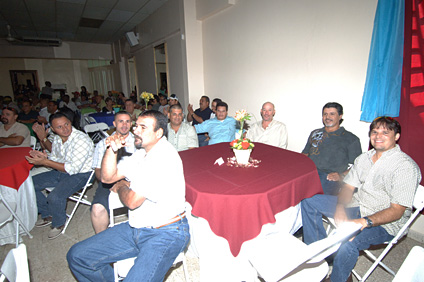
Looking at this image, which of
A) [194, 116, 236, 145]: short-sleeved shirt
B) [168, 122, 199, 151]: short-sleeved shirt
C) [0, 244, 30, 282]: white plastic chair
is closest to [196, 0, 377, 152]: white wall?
[194, 116, 236, 145]: short-sleeved shirt

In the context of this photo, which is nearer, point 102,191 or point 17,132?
point 102,191

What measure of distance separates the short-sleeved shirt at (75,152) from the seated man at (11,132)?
3.58 feet

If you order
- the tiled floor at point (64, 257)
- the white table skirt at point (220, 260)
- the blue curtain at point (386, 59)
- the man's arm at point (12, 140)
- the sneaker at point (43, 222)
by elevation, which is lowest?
the tiled floor at point (64, 257)

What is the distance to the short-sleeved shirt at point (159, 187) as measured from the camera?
152 cm

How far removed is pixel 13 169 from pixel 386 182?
353 centimetres

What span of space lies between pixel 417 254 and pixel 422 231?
2237 millimetres

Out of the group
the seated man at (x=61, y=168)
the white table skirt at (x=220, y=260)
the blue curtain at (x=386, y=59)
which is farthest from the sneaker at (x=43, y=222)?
the blue curtain at (x=386, y=59)

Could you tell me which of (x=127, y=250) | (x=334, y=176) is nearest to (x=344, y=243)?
(x=334, y=176)

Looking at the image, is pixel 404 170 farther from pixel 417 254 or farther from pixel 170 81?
pixel 170 81

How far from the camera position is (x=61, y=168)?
271 centimetres

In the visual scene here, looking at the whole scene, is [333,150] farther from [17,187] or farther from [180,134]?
[17,187]

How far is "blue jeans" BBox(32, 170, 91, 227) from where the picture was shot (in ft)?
8.73

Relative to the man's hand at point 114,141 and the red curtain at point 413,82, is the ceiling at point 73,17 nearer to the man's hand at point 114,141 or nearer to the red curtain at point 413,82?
the red curtain at point 413,82

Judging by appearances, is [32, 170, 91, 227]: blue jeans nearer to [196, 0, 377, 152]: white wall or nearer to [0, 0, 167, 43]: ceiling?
[196, 0, 377, 152]: white wall
